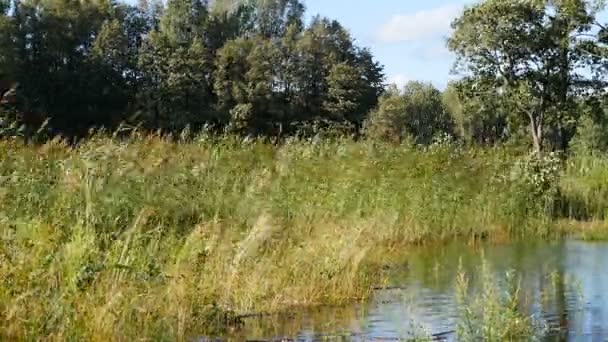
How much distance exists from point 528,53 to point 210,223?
29336 millimetres

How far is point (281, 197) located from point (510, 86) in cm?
2575

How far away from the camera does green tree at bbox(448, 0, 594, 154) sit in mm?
35625

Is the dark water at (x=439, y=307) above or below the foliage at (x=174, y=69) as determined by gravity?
below

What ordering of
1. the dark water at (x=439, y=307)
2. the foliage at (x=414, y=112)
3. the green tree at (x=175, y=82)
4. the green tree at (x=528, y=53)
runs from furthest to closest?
the foliage at (x=414, y=112), the green tree at (x=175, y=82), the green tree at (x=528, y=53), the dark water at (x=439, y=307)

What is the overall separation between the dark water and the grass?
0.35 meters

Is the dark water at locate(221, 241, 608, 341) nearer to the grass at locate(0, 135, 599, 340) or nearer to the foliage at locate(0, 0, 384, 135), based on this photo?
the grass at locate(0, 135, 599, 340)

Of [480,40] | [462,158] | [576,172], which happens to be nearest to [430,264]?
[462,158]

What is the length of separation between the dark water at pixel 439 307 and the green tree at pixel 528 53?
23615mm

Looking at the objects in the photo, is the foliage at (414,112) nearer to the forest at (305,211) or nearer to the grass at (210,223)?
the forest at (305,211)

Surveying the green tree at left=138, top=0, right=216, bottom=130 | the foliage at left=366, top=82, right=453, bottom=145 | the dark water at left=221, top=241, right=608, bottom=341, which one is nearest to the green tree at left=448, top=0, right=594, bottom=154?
the foliage at left=366, top=82, right=453, bottom=145

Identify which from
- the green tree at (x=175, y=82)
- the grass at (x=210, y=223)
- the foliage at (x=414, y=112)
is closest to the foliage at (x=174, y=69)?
the green tree at (x=175, y=82)

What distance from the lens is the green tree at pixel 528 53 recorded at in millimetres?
35625

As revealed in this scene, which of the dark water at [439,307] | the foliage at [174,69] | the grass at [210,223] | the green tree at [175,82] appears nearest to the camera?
the grass at [210,223]

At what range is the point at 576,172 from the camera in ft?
71.7
